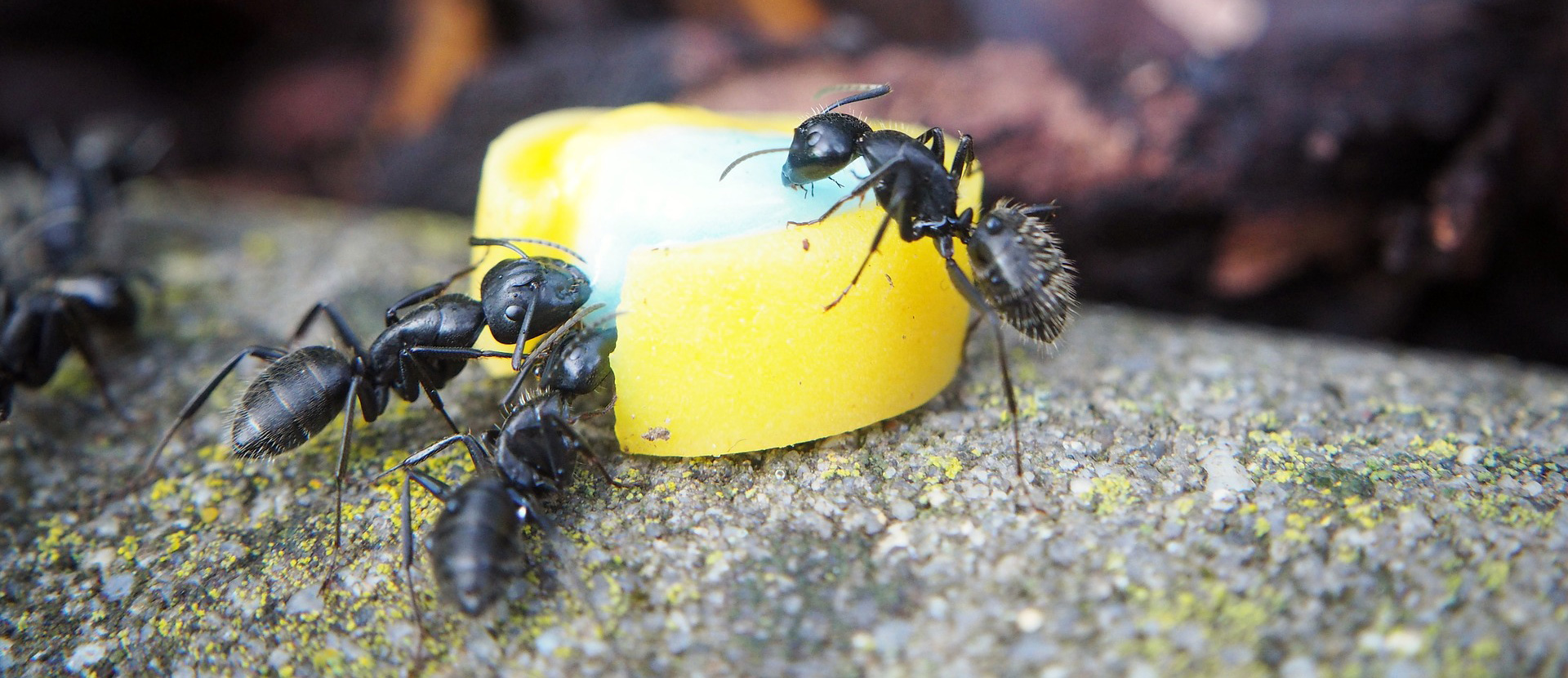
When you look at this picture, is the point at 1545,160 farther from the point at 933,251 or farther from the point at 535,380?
the point at 535,380

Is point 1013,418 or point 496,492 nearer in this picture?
point 496,492

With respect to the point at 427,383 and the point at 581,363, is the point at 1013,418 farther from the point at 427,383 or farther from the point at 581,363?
the point at 427,383

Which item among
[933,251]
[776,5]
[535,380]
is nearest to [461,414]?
[535,380]

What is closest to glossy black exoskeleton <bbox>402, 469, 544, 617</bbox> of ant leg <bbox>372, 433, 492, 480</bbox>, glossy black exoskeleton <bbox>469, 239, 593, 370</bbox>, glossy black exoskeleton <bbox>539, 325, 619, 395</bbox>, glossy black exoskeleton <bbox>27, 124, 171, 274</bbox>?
ant leg <bbox>372, 433, 492, 480</bbox>

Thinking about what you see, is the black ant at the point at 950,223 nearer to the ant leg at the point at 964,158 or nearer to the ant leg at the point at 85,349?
the ant leg at the point at 964,158

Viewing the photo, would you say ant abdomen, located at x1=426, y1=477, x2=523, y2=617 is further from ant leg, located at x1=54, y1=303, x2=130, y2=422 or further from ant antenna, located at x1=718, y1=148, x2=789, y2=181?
ant leg, located at x1=54, y1=303, x2=130, y2=422

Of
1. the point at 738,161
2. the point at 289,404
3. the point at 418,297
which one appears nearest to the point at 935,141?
the point at 738,161
